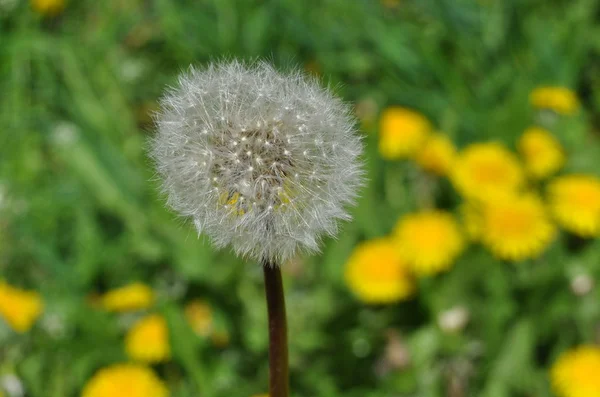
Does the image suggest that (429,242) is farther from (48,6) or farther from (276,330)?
(48,6)

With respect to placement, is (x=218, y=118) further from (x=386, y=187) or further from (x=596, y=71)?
(x=596, y=71)

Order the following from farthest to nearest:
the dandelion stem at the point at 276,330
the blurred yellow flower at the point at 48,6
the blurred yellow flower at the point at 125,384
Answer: the blurred yellow flower at the point at 48,6 < the blurred yellow flower at the point at 125,384 < the dandelion stem at the point at 276,330

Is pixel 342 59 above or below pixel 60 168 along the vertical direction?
above

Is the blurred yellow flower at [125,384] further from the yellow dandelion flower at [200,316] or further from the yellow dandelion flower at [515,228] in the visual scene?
the yellow dandelion flower at [515,228]

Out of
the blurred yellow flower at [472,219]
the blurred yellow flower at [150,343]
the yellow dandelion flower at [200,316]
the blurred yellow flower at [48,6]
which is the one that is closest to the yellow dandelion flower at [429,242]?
the blurred yellow flower at [472,219]

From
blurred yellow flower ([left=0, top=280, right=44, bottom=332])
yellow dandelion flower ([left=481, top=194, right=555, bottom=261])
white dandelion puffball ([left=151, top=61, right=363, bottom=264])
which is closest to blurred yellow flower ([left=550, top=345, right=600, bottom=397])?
yellow dandelion flower ([left=481, top=194, right=555, bottom=261])

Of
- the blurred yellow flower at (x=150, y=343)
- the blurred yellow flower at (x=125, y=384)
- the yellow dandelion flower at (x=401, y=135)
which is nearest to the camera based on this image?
the blurred yellow flower at (x=125, y=384)

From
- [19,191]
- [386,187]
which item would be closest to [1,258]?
[19,191]
